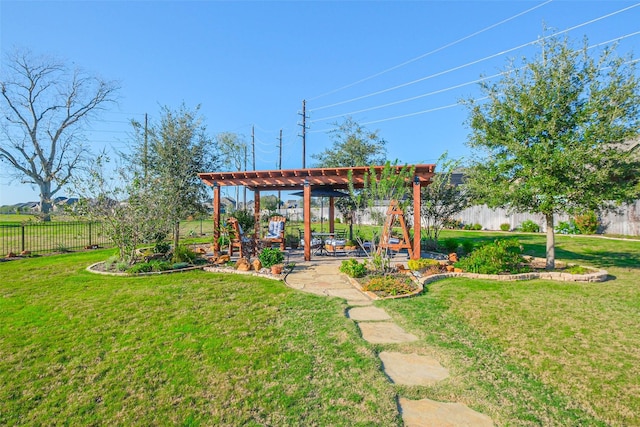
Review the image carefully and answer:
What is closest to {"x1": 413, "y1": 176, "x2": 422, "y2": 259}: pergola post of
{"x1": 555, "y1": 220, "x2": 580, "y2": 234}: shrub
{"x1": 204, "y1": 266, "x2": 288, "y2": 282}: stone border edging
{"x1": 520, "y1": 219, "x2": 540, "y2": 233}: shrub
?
{"x1": 204, "y1": 266, "x2": 288, "y2": 282}: stone border edging

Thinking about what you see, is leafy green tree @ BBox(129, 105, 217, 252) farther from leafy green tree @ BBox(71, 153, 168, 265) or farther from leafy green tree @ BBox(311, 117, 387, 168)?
leafy green tree @ BBox(311, 117, 387, 168)

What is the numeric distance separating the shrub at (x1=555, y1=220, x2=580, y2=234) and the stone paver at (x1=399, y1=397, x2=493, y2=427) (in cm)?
1650

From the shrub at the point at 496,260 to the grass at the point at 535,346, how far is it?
24.1 inches

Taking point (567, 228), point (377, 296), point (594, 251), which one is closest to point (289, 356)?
point (377, 296)

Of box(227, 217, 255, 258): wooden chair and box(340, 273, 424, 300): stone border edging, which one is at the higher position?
box(227, 217, 255, 258): wooden chair

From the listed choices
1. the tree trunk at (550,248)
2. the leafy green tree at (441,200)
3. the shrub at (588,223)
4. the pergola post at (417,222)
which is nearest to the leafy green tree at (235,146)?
the leafy green tree at (441,200)

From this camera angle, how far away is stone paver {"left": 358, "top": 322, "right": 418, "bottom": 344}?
344 centimetres

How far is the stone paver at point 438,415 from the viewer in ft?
6.82

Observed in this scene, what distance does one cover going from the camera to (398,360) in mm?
2984

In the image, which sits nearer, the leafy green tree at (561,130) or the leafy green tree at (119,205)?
the leafy green tree at (561,130)

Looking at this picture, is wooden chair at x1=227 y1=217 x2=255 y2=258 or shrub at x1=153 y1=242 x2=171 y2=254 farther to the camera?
shrub at x1=153 y1=242 x2=171 y2=254

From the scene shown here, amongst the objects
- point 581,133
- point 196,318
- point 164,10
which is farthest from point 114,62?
point 581,133

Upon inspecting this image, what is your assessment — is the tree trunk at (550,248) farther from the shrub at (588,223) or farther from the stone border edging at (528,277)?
the shrub at (588,223)

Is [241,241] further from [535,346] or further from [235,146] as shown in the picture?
[235,146]
